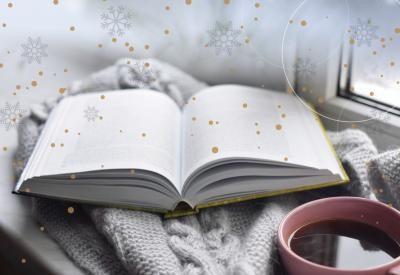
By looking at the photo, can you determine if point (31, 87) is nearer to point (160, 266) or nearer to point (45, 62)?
point (45, 62)

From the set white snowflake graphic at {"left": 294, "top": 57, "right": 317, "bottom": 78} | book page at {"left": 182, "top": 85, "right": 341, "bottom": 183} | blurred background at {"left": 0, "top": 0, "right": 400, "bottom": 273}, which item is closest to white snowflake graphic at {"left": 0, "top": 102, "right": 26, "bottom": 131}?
blurred background at {"left": 0, "top": 0, "right": 400, "bottom": 273}

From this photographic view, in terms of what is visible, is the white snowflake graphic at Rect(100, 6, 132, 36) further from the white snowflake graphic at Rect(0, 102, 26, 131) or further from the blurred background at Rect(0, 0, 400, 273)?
the white snowflake graphic at Rect(0, 102, 26, 131)

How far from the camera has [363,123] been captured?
2.17ft

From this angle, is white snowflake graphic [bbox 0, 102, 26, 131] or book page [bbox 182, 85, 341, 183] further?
white snowflake graphic [bbox 0, 102, 26, 131]

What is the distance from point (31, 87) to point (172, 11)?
238 millimetres

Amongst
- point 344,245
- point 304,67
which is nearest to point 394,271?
point 344,245

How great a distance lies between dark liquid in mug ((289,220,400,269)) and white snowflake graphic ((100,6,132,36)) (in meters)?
0.37

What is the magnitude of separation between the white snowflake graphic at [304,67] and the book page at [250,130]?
1.7 inches

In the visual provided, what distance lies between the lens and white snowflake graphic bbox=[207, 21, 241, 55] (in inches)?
28.2

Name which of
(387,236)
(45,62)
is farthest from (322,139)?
(45,62)

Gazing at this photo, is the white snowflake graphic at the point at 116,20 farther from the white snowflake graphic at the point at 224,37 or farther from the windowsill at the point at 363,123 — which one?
the windowsill at the point at 363,123

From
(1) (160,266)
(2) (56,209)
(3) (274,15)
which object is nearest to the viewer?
(1) (160,266)

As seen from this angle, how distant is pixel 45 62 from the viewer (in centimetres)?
76

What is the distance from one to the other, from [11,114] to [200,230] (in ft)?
1.15
